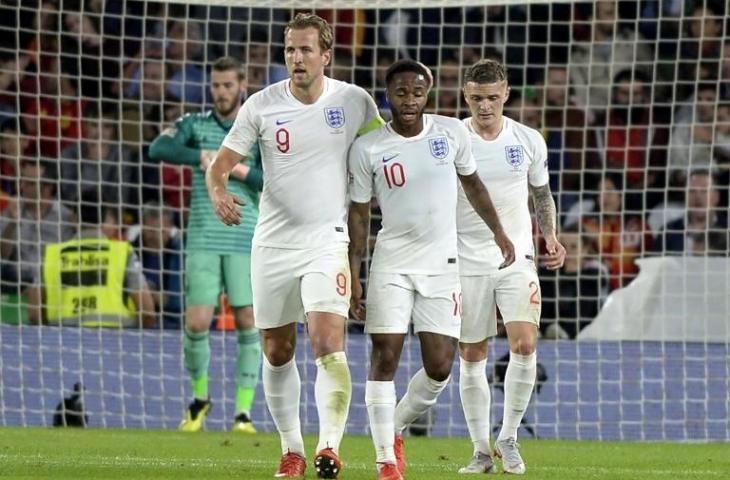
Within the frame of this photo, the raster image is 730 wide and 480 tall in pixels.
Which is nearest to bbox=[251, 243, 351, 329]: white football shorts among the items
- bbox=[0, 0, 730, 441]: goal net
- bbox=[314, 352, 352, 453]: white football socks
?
bbox=[314, 352, 352, 453]: white football socks

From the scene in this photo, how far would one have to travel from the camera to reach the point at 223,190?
7.30m

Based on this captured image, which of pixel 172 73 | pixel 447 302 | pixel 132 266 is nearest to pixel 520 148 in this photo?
pixel 447 302

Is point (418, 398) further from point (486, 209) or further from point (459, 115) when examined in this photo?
point (459, 115)

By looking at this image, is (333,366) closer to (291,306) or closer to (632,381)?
(291,306)

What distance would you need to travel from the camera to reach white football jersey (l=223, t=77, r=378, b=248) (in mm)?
7375

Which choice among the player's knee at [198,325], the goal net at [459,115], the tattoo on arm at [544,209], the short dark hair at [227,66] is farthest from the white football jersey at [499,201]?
the goal net at [459,115]

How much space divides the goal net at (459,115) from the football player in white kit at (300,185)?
4873 millimetres

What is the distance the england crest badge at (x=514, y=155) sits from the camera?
8.53 meters

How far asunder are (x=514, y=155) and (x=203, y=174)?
11.8ft

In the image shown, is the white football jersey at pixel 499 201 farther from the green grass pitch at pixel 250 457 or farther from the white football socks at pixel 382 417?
the white football socks at pixel 382 417

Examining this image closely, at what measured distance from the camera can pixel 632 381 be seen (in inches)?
490

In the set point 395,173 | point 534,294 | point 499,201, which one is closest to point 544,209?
point 499,201

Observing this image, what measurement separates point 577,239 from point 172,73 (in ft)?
14.2

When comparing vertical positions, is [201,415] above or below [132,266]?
below
